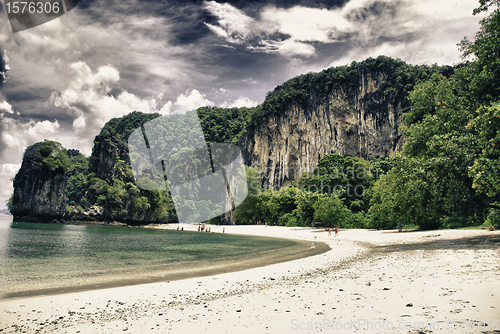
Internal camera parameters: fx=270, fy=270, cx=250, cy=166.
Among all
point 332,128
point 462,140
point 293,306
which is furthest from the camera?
point 332,128

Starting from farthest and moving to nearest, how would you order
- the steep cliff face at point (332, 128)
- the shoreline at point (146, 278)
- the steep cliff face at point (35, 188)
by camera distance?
1. the steep cliff face at point (332, 128)
2. the steep cliff face at point (35, 188)
3. the shoreline at point (146, 278)

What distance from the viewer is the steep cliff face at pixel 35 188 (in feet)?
207

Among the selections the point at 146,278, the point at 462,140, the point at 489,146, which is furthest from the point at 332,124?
the point at 146,278

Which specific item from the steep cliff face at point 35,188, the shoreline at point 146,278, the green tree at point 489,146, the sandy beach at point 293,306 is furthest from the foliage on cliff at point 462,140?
the steep cliff face at point 35,188

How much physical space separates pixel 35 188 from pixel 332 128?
76.7 metres

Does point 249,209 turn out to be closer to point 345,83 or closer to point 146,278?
point 345,83

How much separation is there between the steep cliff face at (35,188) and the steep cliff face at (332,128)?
5562 centimetres

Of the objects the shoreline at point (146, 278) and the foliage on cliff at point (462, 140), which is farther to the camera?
the foliage on cliff at point (462, 140)

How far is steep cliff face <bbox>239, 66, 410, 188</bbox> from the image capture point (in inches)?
2830

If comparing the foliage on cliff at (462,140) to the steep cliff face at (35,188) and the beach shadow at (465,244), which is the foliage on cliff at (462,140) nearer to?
the beach shadow at (465,244)

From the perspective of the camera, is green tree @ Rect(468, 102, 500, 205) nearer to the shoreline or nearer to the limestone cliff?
the shoreline

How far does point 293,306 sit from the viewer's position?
5539 millimetres

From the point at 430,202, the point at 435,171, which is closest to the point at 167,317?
the point at 435,171

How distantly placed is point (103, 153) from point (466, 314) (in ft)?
287
